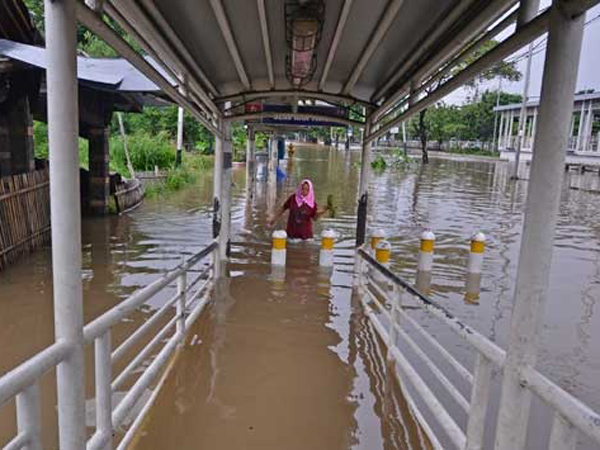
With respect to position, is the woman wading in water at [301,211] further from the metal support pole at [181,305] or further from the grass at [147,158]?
the grass at [147,158]

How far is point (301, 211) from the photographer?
8836mm

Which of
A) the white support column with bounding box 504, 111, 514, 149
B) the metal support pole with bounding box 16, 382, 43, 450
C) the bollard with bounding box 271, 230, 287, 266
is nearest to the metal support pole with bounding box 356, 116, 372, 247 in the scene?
the bollard with bounding box 271, 230, 287, 266

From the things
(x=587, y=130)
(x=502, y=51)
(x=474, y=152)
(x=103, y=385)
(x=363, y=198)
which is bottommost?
(x=103, y=385)

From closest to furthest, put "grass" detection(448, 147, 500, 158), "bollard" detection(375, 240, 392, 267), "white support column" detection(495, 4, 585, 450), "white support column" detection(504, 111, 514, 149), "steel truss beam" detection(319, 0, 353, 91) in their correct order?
"white support column" detection(495, 4, 585, 450) < "steel truss beam" detection(319, 0, 353, 91) < "bollard" detection(375, 240, 392, 267) < "white support column" detection(504, 111, 514, 149) < "grass" detection(448, 147, 500, 158)

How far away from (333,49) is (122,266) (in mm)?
5233

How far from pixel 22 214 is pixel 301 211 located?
182 inches

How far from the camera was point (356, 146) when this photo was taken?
79750 millimetres

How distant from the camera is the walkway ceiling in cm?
333

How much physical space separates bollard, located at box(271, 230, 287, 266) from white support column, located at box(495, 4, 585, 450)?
5.74 metres

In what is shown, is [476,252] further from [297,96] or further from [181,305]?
[181,305]

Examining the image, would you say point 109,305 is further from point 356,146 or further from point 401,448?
point 356,146

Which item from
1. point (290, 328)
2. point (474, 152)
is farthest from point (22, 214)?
point (474, 152)

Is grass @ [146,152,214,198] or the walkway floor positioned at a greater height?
grass @ [146,152,214,198]

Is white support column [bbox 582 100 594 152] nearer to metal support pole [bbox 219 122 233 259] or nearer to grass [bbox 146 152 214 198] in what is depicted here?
grass [bbox 146 152 214 198]
